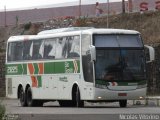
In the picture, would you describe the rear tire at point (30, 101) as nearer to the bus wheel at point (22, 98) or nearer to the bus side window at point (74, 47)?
the bus wheel at point (22, 98)

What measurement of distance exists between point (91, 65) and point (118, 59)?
4.12 ft

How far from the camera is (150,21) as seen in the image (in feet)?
182

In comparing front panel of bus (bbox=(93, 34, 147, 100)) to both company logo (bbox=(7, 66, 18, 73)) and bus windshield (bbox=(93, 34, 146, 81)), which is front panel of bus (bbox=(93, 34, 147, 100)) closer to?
bus windshield (bbox=(93, 34, 146, 81))

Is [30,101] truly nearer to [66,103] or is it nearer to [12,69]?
[66,103]

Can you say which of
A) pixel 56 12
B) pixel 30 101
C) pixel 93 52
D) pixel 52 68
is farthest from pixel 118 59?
pixel 56 12

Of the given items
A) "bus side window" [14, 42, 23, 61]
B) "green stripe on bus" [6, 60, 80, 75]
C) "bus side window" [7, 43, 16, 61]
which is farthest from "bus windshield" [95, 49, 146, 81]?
"bus side window" [7, 43, 16, 61]

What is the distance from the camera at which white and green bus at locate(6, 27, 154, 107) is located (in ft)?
103

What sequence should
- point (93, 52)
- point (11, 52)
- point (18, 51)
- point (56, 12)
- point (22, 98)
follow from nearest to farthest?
point (93, 52), point (22, 98), point (18, 51), point (11, 52), point (56, 12)

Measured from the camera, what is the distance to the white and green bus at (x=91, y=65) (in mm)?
31281

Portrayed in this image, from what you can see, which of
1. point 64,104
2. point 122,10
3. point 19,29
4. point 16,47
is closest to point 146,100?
point 64,104

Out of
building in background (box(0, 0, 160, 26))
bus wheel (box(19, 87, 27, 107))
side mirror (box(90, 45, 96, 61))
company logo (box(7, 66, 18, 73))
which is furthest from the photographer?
building in background (box(0, 0, 160, 26))

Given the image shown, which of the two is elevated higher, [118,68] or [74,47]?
[74,47]

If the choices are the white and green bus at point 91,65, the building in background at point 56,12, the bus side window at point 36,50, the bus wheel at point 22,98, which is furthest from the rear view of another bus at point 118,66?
the building in background at point 56,12

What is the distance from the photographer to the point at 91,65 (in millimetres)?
31500
